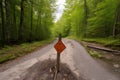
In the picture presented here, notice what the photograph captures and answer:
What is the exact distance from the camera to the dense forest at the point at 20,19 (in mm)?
17562

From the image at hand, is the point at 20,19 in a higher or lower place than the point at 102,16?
lower

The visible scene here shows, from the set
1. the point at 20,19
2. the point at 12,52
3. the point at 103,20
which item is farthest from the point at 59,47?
the point at 103,20

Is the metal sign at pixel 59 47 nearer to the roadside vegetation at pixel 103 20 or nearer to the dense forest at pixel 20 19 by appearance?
the roadside vegetation at pixel 103 20

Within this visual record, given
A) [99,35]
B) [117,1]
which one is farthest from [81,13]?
[117,1]

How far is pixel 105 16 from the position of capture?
26.3 meters

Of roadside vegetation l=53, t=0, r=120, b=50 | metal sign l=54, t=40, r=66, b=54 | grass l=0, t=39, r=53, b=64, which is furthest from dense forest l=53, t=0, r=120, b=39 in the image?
metal sign l=54, t=40, r=66, b=54

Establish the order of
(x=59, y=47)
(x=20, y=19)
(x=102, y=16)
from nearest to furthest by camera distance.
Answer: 1. (x=59, y=47)
2. (x=20, y=19)
3. (x=102, y=16)

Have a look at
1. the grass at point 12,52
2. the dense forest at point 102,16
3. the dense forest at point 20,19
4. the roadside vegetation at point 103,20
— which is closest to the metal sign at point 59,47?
the grass at point 12,52

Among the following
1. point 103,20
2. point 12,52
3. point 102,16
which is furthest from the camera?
point 103,20

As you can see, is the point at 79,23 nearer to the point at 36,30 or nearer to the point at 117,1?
the point at 36,30

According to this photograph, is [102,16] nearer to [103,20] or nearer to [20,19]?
[103,20]

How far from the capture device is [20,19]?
2105 centimetres

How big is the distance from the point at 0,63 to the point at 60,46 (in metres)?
4.10

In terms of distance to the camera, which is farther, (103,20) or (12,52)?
(103,20)
